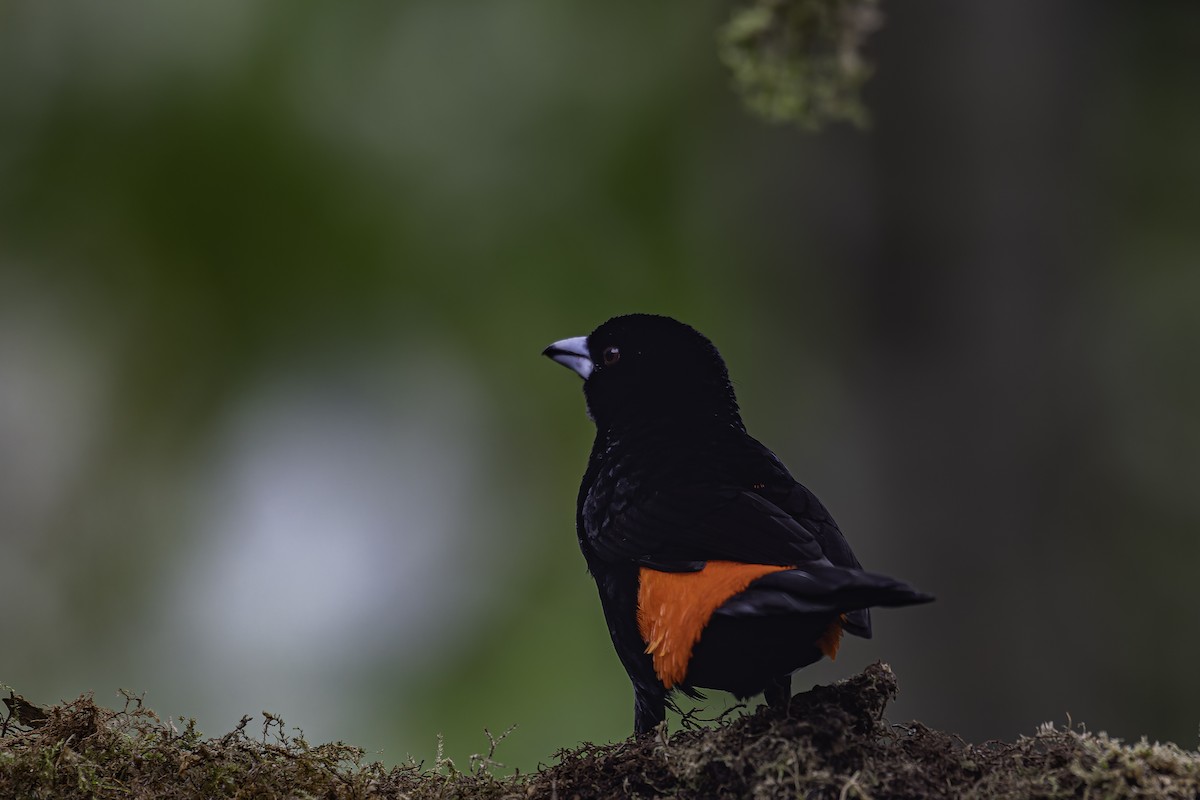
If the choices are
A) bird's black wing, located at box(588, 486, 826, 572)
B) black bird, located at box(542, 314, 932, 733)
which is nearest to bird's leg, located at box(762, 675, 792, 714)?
black bird, located at box(542, 314, 932, 733)

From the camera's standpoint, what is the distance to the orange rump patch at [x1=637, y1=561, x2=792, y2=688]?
249 cm

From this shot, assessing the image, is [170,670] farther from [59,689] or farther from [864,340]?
[864,340]

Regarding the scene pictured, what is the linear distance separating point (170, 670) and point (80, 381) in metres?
2.13

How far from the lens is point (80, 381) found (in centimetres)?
746

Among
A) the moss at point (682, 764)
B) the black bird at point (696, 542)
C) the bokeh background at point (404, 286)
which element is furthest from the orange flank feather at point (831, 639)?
the bokeh background at point (404, 286)

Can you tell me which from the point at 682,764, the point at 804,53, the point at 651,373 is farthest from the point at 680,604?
the point at 804,53

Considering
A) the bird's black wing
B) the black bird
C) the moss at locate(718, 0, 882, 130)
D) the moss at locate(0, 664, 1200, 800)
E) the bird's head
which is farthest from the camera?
the bird's head

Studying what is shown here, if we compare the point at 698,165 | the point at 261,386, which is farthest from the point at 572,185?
the point at 261,386

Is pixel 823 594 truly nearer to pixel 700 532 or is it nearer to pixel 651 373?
pixel 700 532

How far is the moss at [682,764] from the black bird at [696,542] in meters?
0.16

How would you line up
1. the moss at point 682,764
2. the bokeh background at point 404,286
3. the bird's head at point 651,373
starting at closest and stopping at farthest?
the moss at point 682,764 < the bird's head at point 651,373 < the bokeh background at point 404,286

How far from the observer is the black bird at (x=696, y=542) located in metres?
2.40

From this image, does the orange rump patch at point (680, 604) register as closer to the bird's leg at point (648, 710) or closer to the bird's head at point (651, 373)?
the bird's leg at point (648, 710)

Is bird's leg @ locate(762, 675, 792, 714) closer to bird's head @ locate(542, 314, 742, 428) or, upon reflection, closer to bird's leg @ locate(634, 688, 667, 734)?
bird's leg @ locate(634, 688, 667, 734)
